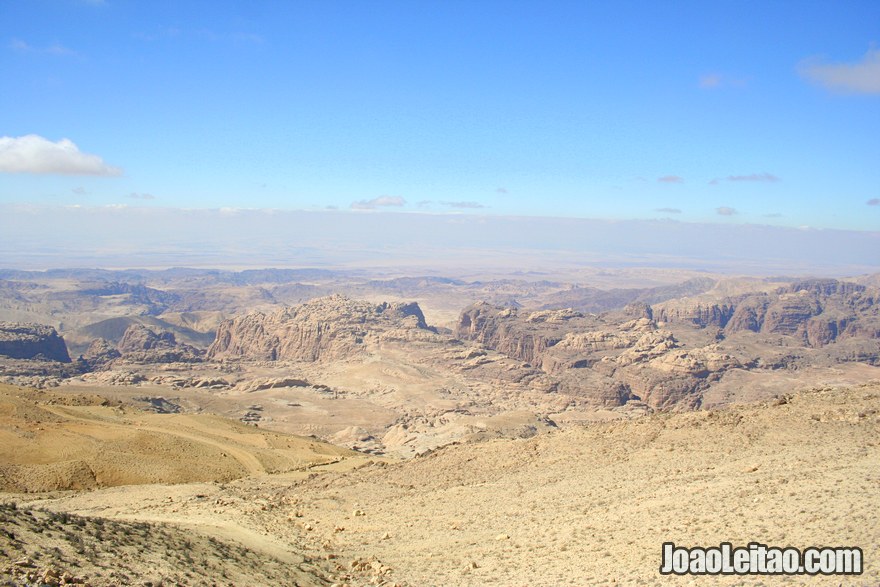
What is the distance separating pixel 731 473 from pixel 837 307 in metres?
149

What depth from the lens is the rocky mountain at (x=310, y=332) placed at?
107938 mm

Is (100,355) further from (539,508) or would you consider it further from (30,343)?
(539,508)

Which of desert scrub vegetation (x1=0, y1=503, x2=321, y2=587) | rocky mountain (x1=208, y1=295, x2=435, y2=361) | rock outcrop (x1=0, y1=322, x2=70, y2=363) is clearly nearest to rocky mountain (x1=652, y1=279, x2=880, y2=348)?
rocky mountain (x1=208, y1=295, x2=435, y2=361)

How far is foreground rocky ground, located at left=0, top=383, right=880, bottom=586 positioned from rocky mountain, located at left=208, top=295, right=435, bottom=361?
81455 mm

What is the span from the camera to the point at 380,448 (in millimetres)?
57062

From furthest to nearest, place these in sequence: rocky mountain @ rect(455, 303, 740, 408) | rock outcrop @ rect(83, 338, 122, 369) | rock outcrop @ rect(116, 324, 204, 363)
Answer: rock outcrop @ rect(116, 324, 204, 363) < rock outcrop @ rect(83, 338, 122, 369) < rocky mountain @ rect(455, 303, 740, 408)

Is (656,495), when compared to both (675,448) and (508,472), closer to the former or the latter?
(675,448)

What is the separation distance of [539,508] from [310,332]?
317 feet

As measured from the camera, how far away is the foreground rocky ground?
12.3 meters

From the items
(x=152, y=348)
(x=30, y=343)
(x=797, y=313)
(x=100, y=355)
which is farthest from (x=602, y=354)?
(x=30, y=343)

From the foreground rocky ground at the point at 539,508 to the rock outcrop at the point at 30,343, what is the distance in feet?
274

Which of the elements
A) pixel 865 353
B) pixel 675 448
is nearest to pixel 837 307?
pixel 865 353

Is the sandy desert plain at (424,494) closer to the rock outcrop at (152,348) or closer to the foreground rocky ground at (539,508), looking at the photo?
the foreground rocky ground at (539,508)

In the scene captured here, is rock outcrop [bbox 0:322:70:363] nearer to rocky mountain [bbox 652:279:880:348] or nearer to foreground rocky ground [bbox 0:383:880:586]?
foreground rocky ground [bbox 0:383:880:586]
